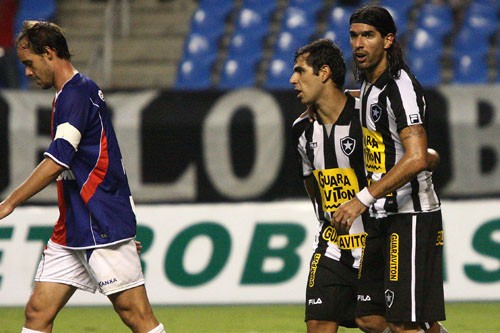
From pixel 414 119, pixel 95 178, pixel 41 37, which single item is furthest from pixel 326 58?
pixel 41 37

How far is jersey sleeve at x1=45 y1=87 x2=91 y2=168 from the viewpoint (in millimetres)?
5277

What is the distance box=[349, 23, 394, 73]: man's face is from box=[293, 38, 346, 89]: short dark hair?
0.44 metres

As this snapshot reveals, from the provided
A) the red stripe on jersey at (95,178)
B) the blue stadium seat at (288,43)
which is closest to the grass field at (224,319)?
the red stripe on jersey at (95,178)

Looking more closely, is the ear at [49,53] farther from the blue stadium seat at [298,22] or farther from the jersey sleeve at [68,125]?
the blue stadium seat at [298,22]

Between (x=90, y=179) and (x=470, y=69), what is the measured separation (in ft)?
31.6

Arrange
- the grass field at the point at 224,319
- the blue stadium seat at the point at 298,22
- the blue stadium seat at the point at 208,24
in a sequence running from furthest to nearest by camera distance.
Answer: the blue stadium seat at the point at 208,24
the blue stadium seat at the point at 298,22
the grass field at the point at 224,319

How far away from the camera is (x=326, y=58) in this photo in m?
5.75

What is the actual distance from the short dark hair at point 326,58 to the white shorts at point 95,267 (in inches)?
52.5

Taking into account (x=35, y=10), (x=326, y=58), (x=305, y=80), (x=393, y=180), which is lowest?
(x=393, y=180)

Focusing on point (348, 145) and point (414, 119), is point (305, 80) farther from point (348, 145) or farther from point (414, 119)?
point (414, 119)

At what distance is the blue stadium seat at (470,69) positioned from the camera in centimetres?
1409

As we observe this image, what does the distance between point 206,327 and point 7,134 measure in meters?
2.99

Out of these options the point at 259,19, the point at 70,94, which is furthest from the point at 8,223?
the point at 259,19

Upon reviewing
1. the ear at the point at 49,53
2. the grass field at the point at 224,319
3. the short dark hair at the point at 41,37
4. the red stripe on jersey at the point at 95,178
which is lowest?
the grass field at the point at 224,319
